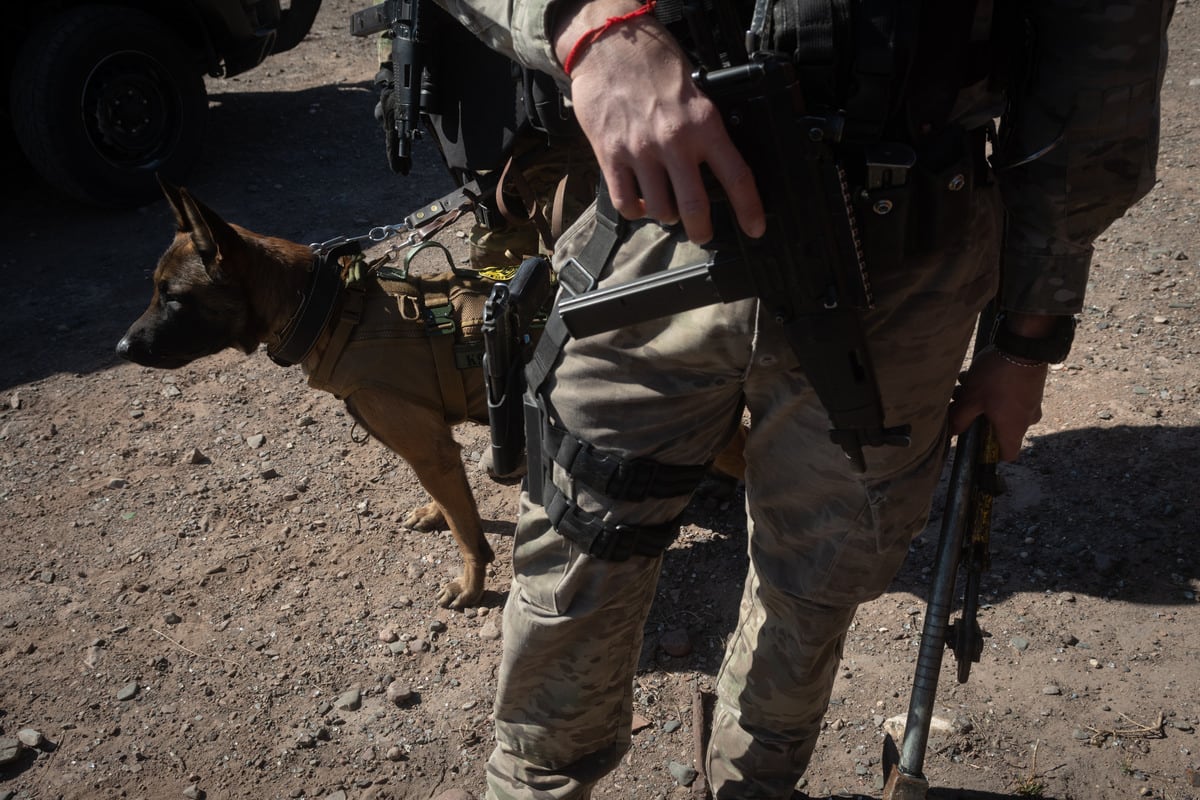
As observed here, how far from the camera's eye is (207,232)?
2.61m

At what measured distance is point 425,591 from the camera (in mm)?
3104

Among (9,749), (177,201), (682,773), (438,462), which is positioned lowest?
(682,773)

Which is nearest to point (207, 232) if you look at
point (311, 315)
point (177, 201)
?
point (177, 201)

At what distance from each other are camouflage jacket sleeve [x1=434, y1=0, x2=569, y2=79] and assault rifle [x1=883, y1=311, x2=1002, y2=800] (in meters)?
1.08

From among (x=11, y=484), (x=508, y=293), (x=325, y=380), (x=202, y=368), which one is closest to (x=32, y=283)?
(x=202, y=368)

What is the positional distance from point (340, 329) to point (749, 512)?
4.73ft

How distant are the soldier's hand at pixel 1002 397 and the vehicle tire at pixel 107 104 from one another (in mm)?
5281

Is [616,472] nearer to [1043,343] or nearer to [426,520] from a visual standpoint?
[1043,343]

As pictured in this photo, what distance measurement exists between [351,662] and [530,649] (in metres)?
1.26

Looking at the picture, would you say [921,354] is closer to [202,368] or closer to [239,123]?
[202,368]

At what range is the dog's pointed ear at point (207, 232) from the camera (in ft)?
8.41

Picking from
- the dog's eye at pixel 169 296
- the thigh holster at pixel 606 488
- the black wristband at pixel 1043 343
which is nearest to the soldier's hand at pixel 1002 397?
the black wristband at pixel 1043 343

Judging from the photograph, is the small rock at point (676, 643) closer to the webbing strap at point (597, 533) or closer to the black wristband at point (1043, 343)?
the webbing strap at point (597, 533)

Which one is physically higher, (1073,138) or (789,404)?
(1073,138)
